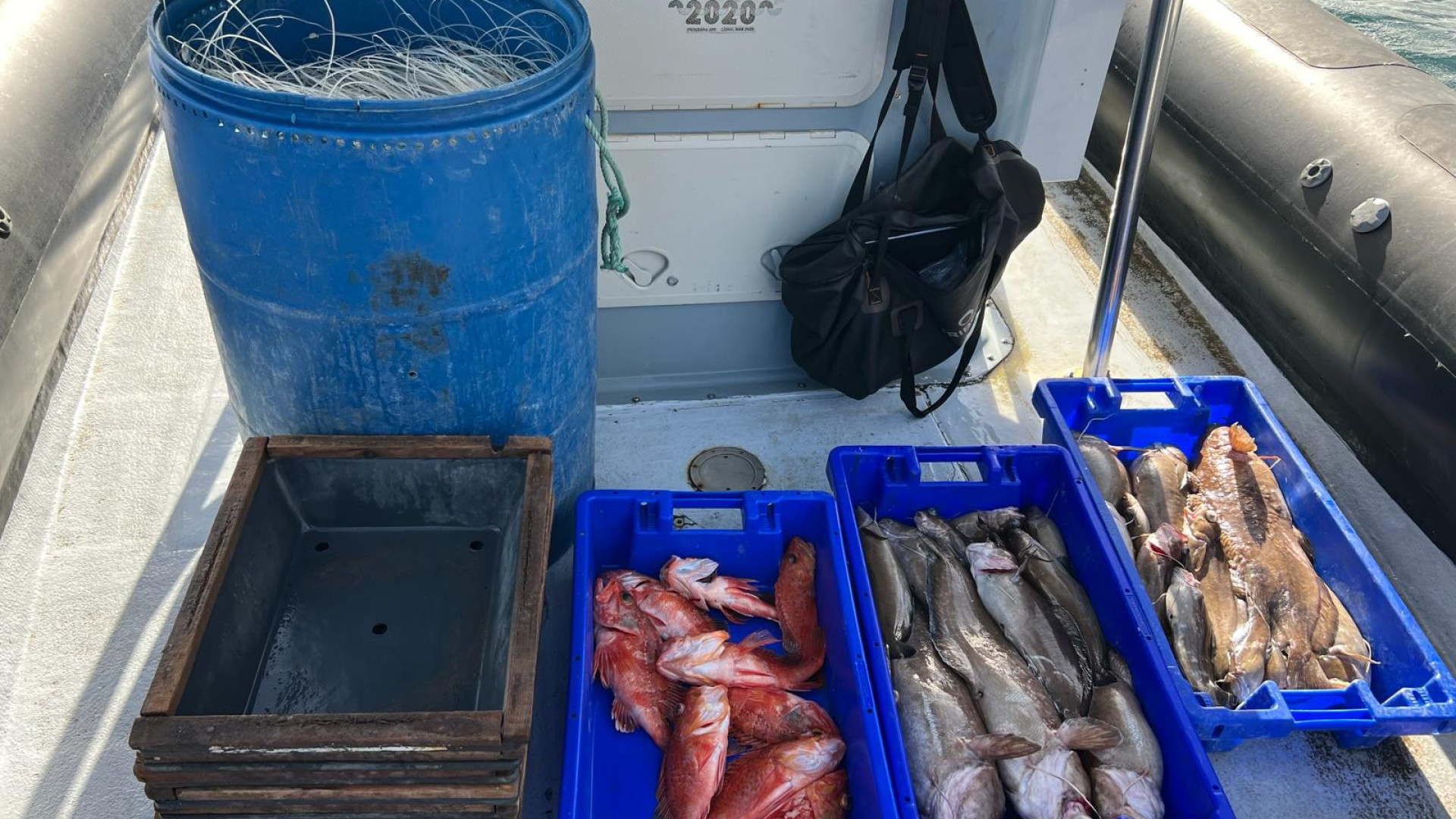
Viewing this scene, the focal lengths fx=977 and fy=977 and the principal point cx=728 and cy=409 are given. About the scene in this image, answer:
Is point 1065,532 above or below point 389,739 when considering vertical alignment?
below

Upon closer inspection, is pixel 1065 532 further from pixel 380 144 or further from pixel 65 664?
pixel 65 664

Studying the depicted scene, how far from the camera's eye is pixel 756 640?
202 cm

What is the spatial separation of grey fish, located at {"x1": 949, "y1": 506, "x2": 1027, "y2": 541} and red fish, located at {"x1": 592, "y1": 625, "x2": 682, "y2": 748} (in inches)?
31.3

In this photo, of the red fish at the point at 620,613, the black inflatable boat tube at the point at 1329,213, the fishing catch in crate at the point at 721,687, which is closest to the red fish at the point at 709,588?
the fishing catch in crate at the point at 721,687

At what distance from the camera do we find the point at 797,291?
2.44 m

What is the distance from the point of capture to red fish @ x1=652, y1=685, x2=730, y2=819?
5.75 ft

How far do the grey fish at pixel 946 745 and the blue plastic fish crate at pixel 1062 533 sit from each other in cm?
7

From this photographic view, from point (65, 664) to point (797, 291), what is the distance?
5.86 feet

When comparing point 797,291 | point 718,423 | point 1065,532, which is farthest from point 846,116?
point 1065,532

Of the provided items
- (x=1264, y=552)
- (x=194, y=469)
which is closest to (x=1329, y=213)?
(x=1264, y=552)

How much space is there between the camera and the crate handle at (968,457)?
90.9 inches

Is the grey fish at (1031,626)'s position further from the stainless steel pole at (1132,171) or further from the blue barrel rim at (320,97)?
the blue barrel rim at (320,97)

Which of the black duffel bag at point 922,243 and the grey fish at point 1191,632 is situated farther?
the black duffel bag at point 922,243

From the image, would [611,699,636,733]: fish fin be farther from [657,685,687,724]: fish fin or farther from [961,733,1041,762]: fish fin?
[961,733,1041,762]: fish fin
